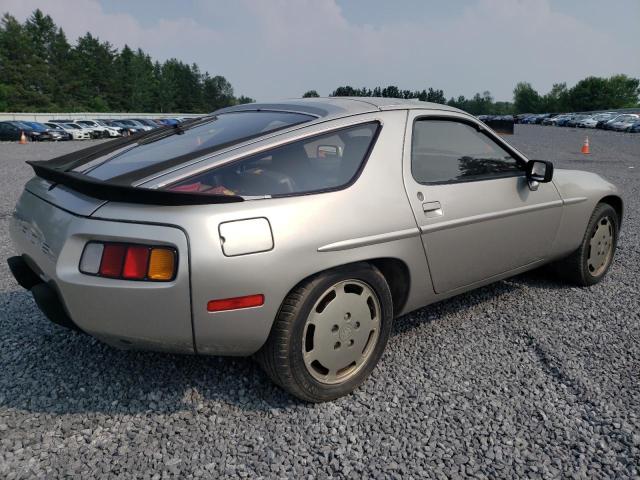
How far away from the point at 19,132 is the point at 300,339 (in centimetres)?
3134

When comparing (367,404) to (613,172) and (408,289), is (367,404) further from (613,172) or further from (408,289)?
(613,172)

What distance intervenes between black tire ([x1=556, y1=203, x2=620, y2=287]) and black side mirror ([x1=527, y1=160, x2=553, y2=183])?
0.86 metres

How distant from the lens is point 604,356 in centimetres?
302

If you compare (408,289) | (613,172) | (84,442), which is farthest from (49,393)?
(613,172)

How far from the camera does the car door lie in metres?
2.83

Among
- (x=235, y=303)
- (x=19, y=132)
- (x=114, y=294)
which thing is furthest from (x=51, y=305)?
(x=19, y=132)

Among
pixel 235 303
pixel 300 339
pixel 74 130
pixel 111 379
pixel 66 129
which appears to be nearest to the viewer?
pixel 235 303

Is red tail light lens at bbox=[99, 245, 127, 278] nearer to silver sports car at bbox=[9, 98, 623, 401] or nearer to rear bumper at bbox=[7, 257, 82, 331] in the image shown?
silver sports car at bbox=[9, 98, 623, 401]

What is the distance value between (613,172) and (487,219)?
11.9 meters

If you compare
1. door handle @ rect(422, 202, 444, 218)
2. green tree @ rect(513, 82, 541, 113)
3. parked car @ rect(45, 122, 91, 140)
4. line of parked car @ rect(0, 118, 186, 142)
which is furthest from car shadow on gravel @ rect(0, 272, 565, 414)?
green tree @ rect(513, 82, 541, 113)

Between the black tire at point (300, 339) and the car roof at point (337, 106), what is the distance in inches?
34.8

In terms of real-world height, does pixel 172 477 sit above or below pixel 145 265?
below

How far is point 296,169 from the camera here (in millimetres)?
2445

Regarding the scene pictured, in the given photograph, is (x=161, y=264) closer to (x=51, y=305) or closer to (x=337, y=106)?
(x=51, y=305)
